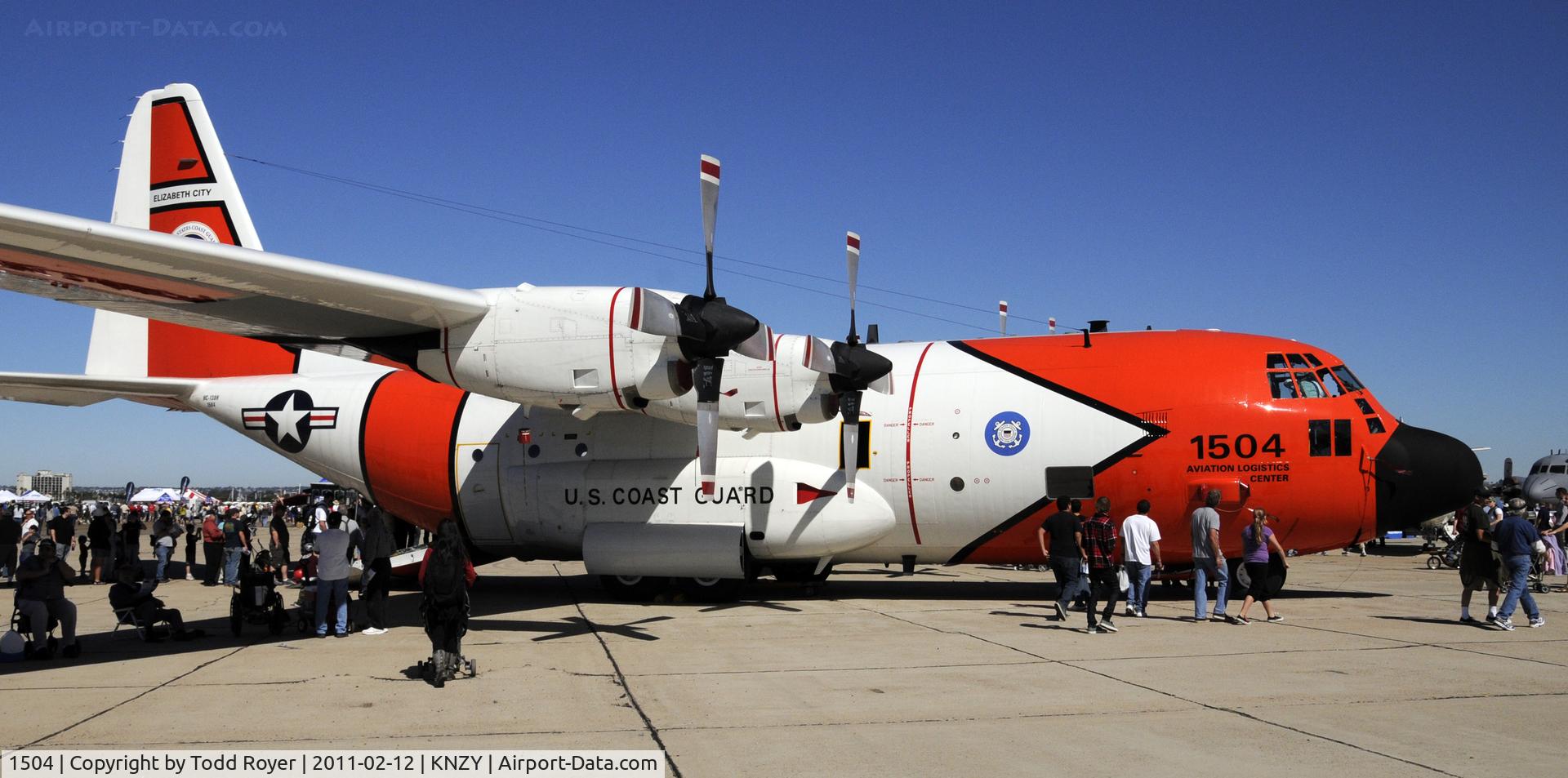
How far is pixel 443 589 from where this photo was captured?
9.40m

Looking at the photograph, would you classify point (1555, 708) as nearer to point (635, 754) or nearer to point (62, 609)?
point (635, 754)

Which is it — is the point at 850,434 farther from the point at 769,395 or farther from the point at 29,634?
the point at 29,634

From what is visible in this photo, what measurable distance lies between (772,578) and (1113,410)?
7.56 m

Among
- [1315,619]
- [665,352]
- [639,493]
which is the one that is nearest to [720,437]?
[639,493]

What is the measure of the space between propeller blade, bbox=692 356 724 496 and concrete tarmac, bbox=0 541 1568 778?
191 cm

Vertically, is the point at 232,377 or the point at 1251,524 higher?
the point at 232,377

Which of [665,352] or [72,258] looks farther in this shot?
[665,352]

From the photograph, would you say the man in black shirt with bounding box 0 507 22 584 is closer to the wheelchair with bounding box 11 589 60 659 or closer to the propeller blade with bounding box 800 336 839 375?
the wheelchair with bounding box 11 589 60 659

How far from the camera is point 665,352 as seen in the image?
12539 mm

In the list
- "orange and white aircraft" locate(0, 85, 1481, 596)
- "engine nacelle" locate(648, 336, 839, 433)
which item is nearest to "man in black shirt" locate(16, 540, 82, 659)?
"orange and white aircraft" locate(0, 85, 1481, 596)

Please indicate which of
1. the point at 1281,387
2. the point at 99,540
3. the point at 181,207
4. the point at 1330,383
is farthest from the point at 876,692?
the point at 99,540

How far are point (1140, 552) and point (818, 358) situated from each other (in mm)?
4669

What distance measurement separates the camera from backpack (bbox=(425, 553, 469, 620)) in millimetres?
9406

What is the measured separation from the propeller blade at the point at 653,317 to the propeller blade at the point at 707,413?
23.7 inches
